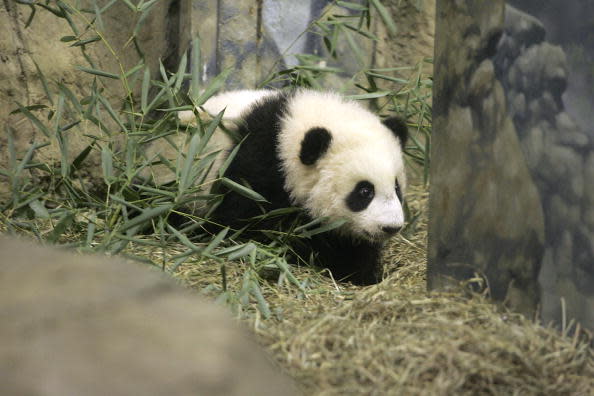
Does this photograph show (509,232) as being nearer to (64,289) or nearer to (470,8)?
(470,8)

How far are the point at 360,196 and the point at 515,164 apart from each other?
1.11 m

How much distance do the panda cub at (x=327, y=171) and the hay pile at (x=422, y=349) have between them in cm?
80

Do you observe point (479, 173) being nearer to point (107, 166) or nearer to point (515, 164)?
point (515, 164)

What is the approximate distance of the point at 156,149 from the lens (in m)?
3.49

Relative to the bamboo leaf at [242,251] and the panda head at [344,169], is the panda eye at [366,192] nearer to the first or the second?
the panda head at [344,169]

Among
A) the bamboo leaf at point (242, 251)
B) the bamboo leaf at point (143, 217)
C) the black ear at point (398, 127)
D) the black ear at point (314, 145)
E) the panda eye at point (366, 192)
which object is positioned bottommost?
the bamboo leaf at point (242, 251)

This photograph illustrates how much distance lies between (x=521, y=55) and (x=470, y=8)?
219 millimetres

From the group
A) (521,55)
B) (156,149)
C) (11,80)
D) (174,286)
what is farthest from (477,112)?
(11,80)

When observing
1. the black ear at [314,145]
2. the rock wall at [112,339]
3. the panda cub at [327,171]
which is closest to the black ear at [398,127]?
the panda cub at [327,171]

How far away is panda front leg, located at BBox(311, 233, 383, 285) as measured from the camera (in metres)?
3.15

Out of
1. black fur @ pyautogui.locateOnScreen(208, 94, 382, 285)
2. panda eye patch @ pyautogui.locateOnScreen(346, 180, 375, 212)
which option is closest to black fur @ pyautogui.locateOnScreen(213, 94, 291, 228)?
black fur @ pyautogui.locateOnScreen(208, 94, 382, 285)

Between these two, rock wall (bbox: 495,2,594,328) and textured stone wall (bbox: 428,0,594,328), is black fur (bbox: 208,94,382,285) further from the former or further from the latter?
rock wall (bbox: 495,2,594,328)

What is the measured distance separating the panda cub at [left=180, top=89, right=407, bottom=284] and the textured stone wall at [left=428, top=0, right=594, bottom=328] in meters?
0.83

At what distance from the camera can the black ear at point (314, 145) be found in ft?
9.71
